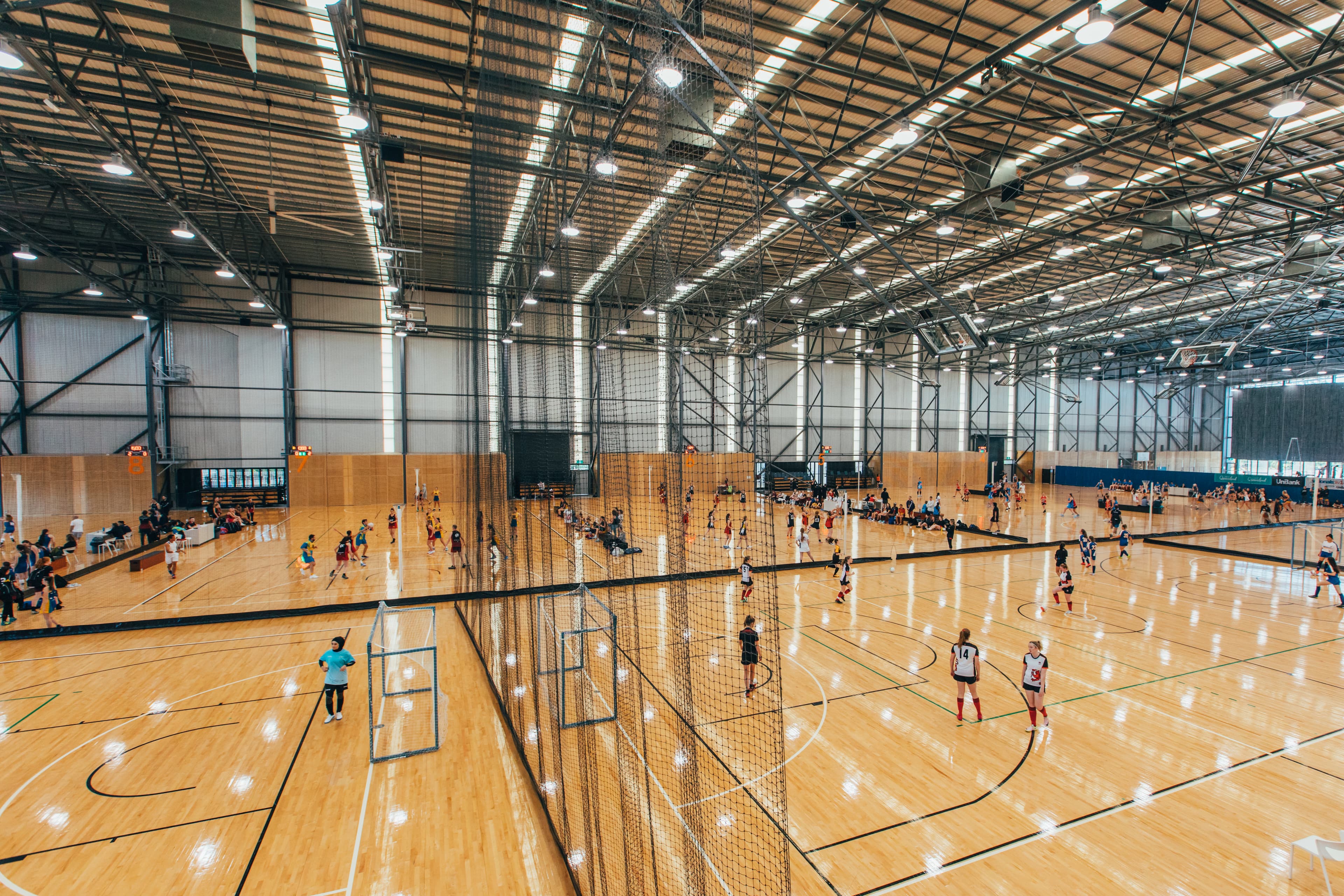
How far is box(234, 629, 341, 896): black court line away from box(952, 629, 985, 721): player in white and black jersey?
8.43 meters

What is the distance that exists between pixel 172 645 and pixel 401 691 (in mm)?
5909

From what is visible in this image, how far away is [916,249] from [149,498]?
35206 millimetres

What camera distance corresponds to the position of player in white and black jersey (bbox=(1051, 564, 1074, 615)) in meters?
13.2

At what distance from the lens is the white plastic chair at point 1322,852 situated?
183 inches

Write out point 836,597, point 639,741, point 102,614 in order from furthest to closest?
point 836,597 → point 102,614 → point 639,741

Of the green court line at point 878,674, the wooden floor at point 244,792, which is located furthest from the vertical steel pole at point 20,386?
the green court line at point 878,674

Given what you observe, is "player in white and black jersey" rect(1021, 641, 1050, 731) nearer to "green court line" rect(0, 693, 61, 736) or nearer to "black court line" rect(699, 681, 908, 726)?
"black court line" rect(699, 681, 908, 726)

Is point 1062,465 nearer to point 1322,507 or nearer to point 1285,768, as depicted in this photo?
point 1322,507

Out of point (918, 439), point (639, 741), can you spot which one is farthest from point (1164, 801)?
point (918, 439)

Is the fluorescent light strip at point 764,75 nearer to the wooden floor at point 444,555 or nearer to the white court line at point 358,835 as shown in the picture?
the wooden floor at point 444,555

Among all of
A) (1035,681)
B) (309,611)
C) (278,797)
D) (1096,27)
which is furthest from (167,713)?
(1096,27)

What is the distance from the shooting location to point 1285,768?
6.99 metres

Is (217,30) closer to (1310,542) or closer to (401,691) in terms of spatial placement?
Answer: (401,691)

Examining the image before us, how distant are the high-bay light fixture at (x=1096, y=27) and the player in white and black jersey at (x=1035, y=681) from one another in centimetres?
814
